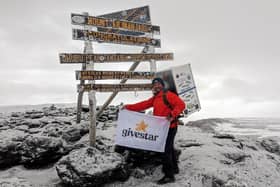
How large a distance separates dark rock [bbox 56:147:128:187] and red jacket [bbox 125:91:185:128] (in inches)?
51.0

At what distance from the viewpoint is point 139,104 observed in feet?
21.9

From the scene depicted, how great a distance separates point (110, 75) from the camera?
7332 millimetres

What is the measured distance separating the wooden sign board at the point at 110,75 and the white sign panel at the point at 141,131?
1271 millimetres

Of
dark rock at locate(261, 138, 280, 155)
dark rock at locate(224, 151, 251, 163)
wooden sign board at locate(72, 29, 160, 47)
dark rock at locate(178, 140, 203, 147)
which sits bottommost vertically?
dark rock at locate(261, 138, 280, 155)

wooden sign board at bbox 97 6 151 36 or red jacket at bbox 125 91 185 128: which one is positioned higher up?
wooden sign board at bbox 97 6 151 36

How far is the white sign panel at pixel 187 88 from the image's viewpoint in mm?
7938

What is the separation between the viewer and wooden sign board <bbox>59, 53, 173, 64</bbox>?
22.4ft

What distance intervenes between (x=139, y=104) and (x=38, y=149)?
2.82 metres

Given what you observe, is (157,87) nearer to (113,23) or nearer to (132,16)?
(113,23)

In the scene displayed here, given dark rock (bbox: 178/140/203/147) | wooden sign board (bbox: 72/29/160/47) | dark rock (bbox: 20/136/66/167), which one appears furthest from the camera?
dark rock (bbox: 178/140/203/147)

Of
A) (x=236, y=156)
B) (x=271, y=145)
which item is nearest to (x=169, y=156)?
(x=236, y=156)

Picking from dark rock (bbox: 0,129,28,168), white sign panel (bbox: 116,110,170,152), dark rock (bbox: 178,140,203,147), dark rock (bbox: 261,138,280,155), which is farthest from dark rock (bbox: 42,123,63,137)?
dark rock (bbox: 261,138,280,155)

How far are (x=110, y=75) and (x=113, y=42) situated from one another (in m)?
1.05

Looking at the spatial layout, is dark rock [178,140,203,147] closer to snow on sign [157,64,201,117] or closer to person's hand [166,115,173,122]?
snow on sign [157,64,201,117]
